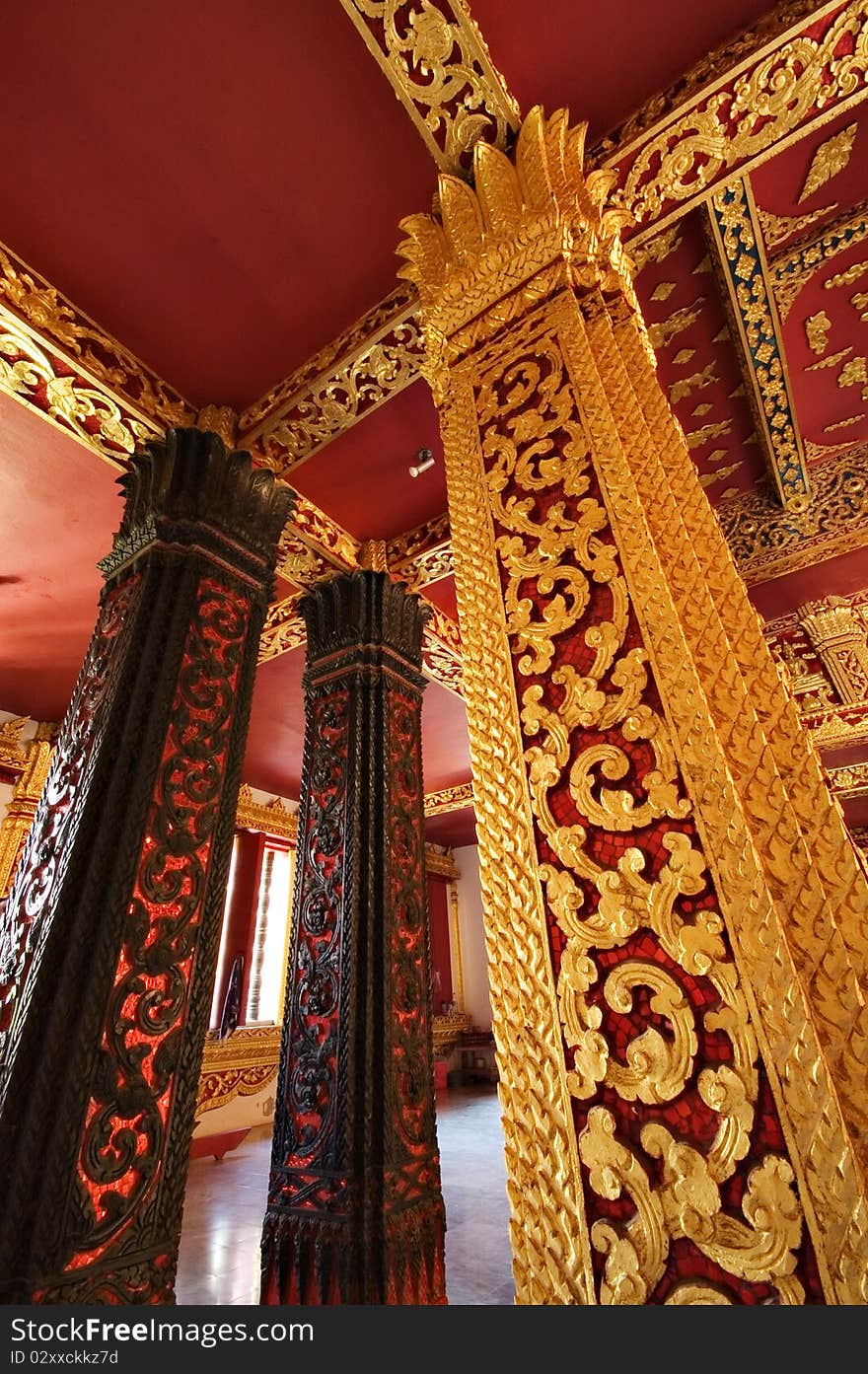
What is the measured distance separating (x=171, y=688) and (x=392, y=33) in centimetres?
194

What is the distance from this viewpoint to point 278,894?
741 centimetres

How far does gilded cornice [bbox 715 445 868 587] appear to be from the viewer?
3.28 m

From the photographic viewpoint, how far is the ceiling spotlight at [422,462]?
2984 millimetres

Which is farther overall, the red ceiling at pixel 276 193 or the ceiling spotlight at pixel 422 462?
the ceiling spotlight at pixel 422 462

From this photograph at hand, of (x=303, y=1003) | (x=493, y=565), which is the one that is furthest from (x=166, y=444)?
(x=303, y=1003)

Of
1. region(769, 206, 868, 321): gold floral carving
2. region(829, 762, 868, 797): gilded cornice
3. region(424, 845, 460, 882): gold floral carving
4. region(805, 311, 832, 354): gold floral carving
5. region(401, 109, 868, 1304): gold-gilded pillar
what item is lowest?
region(401, 109, 868, 1304): gold-gilded pillar

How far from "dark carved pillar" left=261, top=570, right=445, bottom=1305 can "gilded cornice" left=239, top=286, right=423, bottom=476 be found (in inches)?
29.4

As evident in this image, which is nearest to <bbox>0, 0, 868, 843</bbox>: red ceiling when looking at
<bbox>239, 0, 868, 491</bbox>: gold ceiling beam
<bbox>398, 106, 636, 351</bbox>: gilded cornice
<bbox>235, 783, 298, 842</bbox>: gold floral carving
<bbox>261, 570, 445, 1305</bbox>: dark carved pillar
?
<bbox>239, 0, 868, 491</bbox>: gold ceiling beam

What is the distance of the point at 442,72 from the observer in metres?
1.65

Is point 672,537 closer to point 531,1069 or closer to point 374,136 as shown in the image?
point 531,1069

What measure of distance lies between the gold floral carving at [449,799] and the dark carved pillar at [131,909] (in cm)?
610

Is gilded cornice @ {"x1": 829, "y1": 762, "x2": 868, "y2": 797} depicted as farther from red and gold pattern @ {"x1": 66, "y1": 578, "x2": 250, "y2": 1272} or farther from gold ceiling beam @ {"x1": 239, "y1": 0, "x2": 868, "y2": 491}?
red and gold pattern @ {"x1": 66, "y1": 578, "x2": 250, "y2": 1272}

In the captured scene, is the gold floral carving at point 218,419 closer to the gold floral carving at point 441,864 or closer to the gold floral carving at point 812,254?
the gold floral carving at point 812,254

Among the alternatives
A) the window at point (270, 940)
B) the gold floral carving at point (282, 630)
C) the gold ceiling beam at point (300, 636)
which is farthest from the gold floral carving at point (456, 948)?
the gold floral carving at point (282, 630)
